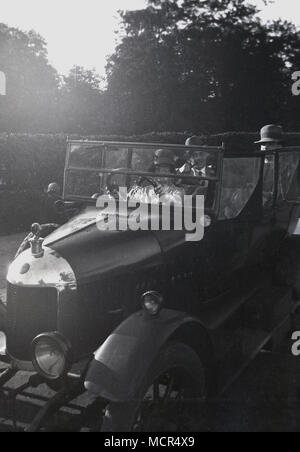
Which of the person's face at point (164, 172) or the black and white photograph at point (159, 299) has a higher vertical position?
the person's face at point (164, 172)

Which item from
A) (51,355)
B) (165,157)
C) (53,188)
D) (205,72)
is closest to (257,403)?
(51,355)

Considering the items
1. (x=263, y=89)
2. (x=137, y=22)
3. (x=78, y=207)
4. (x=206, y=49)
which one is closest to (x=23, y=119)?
(x=137, y=22)

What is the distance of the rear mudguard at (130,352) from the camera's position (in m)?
2.45

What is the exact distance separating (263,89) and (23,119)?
581 inches

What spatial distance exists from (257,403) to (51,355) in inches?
68.4

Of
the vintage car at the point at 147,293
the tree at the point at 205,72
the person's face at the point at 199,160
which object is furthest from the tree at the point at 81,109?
the person's face at the point at 199,160

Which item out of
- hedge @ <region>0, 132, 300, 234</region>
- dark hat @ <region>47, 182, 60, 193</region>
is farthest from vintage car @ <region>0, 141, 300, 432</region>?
hedge @ <region>0, 132, 300, 234</region>

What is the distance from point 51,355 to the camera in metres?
2.63

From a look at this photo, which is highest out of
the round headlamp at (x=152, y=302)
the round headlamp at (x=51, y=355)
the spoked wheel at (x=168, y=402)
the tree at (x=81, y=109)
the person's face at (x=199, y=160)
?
the tree at (x=81, y=109)

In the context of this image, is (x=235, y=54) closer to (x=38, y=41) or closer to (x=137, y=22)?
(x=137, y=22)

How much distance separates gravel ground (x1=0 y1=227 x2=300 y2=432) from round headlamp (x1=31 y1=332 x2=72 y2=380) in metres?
0.69

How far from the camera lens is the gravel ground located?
3.14 m

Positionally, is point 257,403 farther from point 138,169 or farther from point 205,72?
point 205,72

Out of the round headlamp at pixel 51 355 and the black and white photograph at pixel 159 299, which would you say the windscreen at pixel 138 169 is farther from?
the round headlamp at pixel 51 355
